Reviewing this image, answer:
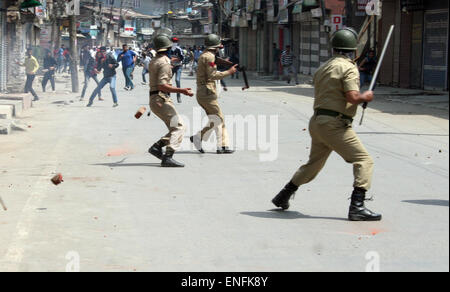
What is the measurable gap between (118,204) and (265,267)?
2.91m

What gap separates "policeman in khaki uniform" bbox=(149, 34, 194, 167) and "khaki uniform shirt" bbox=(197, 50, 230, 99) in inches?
40.6

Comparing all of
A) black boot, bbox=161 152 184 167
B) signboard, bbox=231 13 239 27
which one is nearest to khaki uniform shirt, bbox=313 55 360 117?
black boot, bbox=161 152 184 167

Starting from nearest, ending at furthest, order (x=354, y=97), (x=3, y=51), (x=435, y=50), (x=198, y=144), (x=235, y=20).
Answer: (x=354, y=97), (x=198, y=144), (x=435, y=50), (x=3, y=51), (x=235, y=20)

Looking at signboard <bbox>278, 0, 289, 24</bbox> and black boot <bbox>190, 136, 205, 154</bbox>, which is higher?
signboard <bbox>278, 0, 289, 24</bbox>

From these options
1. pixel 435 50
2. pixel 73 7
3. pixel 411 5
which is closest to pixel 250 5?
pixel 411 5

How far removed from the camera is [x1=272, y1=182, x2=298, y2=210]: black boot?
25.3 ft

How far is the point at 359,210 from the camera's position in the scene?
7203 millimetres

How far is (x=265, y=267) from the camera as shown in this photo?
5676 mm

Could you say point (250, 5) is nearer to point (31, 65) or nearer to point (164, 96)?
point (31, 65)

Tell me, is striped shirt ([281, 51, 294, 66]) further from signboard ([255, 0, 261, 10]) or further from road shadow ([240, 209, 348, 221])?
road shadow ([240, 209, 348, 221])

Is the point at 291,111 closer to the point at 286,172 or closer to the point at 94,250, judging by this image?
the point at 286,172

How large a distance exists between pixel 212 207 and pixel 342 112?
5.79 ft

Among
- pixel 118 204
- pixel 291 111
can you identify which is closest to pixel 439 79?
pixel 291 111

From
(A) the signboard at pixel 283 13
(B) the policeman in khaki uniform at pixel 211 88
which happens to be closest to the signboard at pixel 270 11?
(A) the signboard at pixel 283 13
